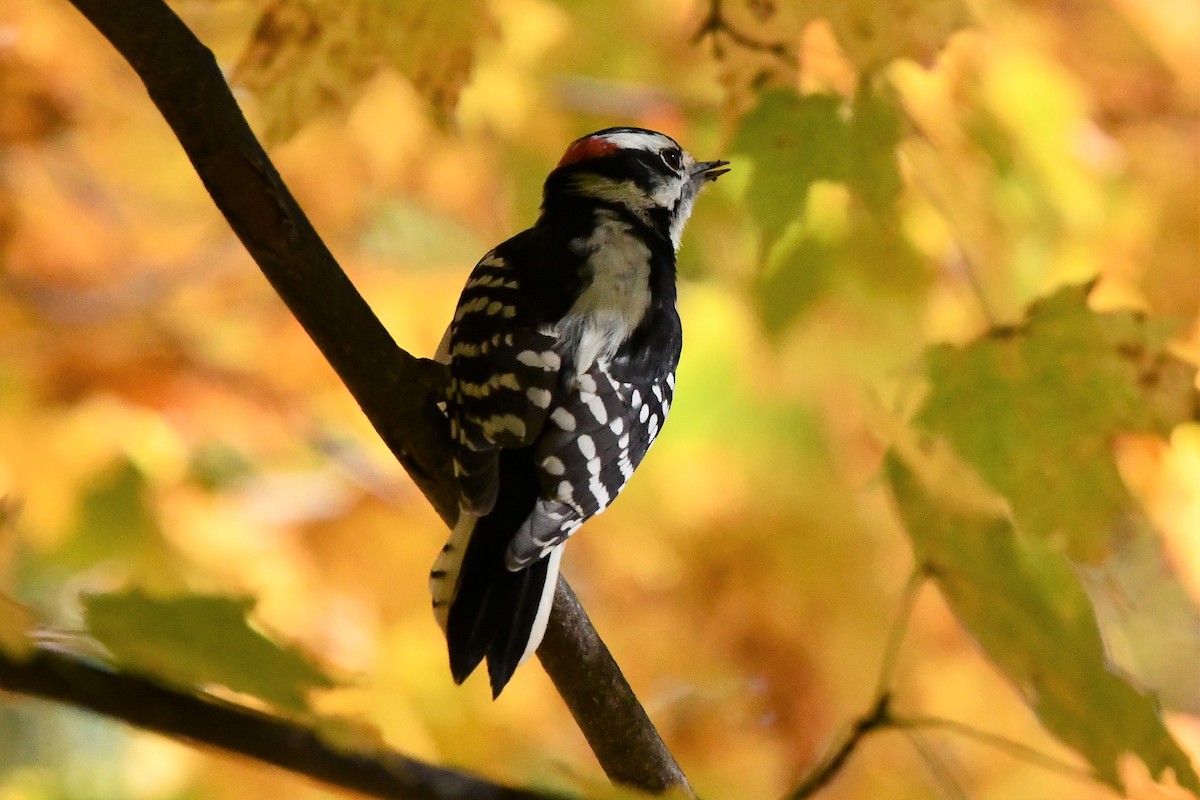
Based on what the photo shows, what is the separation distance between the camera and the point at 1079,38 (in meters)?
2.88

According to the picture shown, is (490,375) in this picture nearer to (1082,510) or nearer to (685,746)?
(1082,510)

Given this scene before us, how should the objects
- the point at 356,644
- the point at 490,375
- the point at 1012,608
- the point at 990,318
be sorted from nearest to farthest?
the point at 1012,608, the point at 490,375, the point at 990,318, the point at 356,644

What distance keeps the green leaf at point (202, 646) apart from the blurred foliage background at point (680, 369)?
1.16 metres

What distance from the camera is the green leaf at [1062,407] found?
1.59 meters

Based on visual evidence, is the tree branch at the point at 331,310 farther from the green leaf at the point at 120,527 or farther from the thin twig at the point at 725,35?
the green leaf at the point at 120,527

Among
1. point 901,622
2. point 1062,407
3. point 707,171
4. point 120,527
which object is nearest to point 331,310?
point 901,622

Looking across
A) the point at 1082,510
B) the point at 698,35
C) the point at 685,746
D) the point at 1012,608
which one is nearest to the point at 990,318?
the point at 1082,510

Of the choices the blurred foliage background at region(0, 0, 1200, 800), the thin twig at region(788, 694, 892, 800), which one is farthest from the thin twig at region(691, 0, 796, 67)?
the thin twig at region(788, 694, 892, 800)

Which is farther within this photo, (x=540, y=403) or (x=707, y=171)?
(x=707, y=171)

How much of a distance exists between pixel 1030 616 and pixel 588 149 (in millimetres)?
1375

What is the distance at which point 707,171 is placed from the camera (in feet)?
7.55

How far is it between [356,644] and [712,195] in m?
1.43

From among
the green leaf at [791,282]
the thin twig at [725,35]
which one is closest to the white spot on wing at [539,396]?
the thin twig at [725,35]

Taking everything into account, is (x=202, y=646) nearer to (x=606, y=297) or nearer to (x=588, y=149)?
(x=606, y=297)
